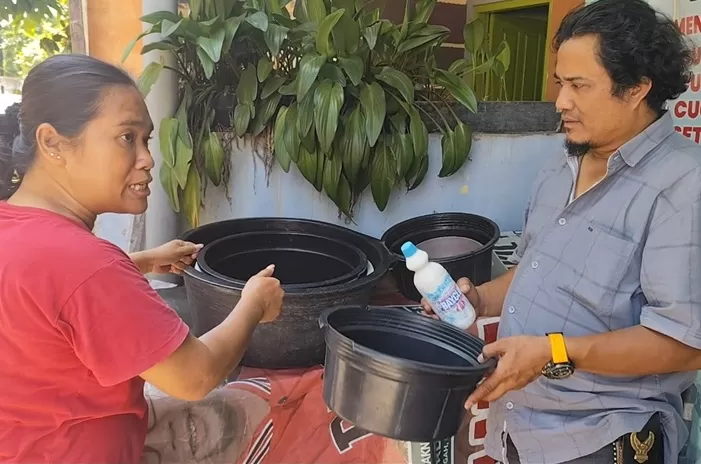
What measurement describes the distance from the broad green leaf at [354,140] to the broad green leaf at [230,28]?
1.27 ft

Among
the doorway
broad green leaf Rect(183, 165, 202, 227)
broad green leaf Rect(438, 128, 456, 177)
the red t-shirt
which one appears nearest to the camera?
the red t-shirt

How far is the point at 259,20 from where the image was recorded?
1.61m

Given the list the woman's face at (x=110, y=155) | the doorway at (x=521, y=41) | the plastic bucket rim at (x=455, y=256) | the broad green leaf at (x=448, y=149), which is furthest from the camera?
the doorway at (x=521, y=41)

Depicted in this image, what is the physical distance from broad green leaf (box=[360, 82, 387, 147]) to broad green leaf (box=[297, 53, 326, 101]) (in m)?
0.16

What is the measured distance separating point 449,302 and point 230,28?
101 centimetres

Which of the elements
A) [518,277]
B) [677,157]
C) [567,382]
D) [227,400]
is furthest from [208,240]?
[677,157]

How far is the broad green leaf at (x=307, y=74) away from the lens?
5.22ft

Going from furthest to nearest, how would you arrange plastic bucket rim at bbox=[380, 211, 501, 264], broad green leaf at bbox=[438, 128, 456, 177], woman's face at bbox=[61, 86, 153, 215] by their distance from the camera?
broad green leaf at bbox=[438, 128, 456, 177]
plastic bucket rim at bbox=[380, 211, 501, 264]
woman's face at bbox=[61, 86, 153, 215]

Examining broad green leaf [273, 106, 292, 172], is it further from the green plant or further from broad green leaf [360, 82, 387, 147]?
broad green leaf [360, 82, 387, 147]

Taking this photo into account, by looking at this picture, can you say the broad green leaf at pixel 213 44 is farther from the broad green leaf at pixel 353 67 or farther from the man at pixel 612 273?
the man at pixel 612 273

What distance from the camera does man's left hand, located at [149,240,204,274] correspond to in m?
1.29

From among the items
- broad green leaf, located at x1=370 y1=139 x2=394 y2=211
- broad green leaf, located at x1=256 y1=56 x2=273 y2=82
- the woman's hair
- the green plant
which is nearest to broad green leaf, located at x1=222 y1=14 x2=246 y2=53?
the green plant

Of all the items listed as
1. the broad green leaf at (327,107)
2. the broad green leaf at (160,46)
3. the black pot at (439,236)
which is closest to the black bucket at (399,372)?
the black pot at (439,236)

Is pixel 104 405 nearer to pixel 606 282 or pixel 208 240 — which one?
pixel 208 240
